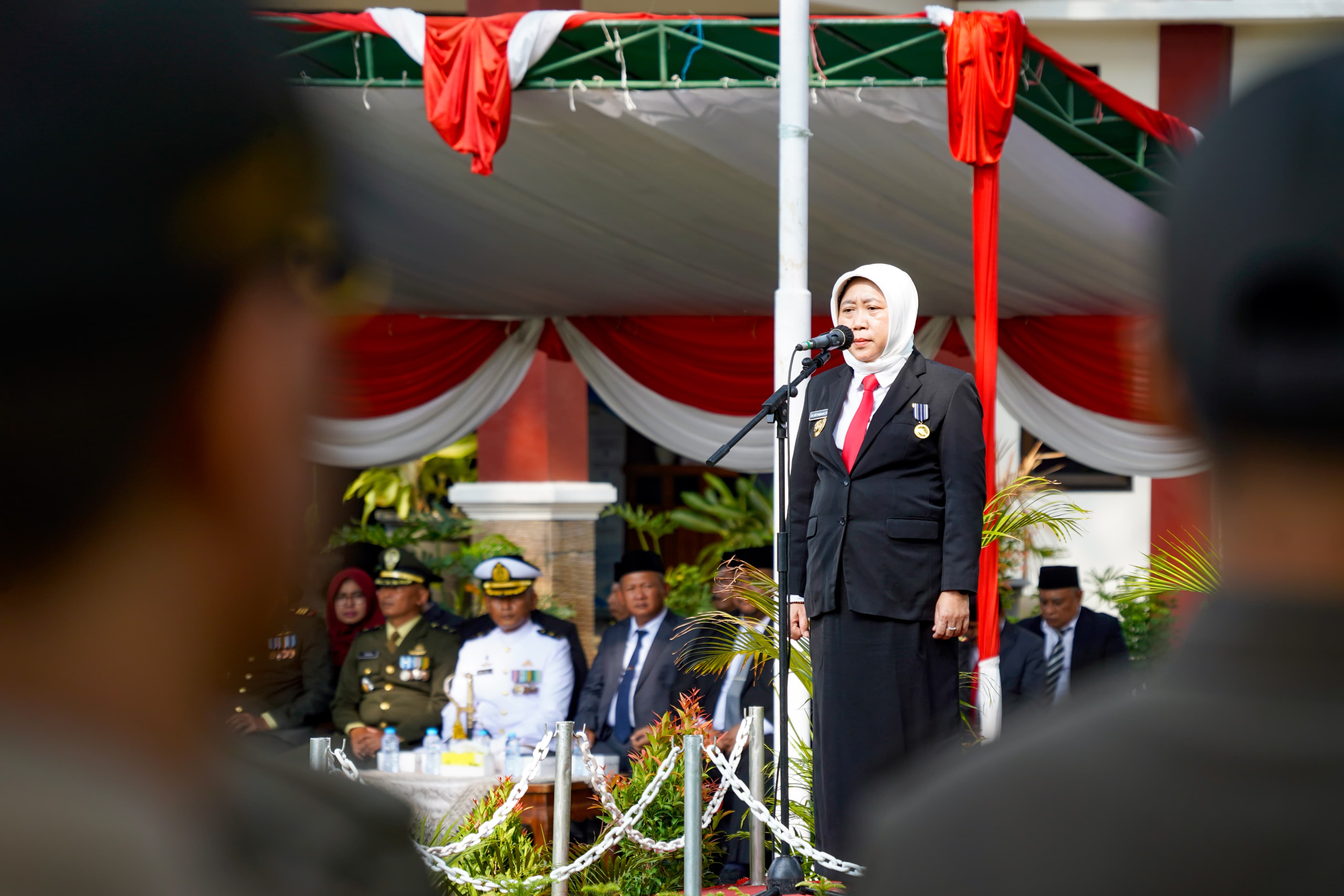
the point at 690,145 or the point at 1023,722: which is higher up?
the point at 690,145

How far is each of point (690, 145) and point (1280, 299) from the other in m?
5.07

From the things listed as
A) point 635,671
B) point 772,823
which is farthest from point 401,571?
point 772,823

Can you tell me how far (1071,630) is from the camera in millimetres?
6922

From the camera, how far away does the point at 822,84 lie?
16.6ft

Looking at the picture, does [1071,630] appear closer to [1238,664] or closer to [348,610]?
[348,610]

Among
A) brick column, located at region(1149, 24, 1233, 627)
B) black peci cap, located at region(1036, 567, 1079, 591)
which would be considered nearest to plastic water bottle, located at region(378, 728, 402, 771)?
black peci cap, located at region(1036, 567, 1079, 591)

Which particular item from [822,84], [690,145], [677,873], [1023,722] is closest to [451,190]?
[690,145]

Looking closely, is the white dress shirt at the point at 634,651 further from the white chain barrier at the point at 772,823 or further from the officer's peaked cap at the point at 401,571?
the officer's peaked cap at the point at 401,571

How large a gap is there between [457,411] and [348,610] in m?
1.56

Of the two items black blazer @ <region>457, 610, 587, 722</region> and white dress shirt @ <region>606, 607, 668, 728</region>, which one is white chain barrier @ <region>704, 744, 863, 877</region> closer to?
white dress shirt @ <region>606, 607, 668, 728</region>

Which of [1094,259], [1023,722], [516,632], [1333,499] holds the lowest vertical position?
[516,632]

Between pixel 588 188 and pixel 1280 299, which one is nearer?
pixel 1280 299

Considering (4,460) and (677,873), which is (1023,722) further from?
(677,873)

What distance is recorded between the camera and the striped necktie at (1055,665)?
21.6 ft
